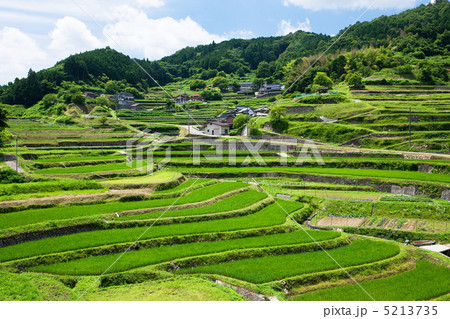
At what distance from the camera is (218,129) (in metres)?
54.8

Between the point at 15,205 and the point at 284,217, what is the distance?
41.9ft

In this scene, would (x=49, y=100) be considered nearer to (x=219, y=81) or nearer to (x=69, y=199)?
(x=219, y=81)

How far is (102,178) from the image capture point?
27250mm

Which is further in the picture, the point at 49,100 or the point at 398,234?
the point at 49,100

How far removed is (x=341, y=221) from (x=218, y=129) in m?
36.1

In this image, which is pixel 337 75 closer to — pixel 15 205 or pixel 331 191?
pixel 331 191

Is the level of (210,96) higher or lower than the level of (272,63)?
lower

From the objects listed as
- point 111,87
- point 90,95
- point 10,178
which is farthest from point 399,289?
point 111,87

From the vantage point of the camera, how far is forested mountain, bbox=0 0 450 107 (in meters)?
73.1

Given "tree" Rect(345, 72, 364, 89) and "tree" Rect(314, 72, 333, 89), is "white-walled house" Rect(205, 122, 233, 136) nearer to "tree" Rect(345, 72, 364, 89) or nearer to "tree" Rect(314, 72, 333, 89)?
"tree" Rect(314, 72, 333, 89)

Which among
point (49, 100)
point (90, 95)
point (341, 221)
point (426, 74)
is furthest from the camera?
point (90, 95)

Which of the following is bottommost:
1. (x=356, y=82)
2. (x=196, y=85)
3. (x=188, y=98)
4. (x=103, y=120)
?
(x=103, y=120)

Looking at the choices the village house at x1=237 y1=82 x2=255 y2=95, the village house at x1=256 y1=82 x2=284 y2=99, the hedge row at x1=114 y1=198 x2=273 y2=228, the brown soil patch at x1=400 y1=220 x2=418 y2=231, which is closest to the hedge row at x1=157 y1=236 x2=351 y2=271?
the hedge row at x1=114 y1=198 x2=273 y2=228

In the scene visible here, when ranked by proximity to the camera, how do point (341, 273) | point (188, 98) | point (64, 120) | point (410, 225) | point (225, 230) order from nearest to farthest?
point (341, 273), point (225, 230), point (410, 225), point (64, 120), point (188, 98)
